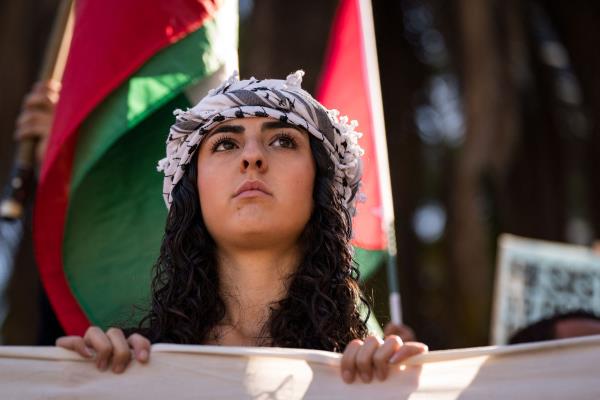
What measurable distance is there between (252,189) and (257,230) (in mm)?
89

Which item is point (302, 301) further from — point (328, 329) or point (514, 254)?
point (514, 254)

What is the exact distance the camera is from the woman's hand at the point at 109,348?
2.27 metres

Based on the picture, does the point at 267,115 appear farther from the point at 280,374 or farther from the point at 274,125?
the point at 280,374

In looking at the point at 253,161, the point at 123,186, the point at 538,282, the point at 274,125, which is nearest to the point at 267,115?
the point at 274,125

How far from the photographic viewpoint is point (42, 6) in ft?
30.8

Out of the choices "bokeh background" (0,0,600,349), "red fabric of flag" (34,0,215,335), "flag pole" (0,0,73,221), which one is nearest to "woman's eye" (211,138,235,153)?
"red fabric of flag" (34,0,215,335)

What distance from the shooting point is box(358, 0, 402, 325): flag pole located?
368cm

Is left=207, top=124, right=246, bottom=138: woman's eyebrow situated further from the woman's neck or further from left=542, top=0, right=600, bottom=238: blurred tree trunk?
left=542, top=0, right=600, bottom=238: blurred tree trunk

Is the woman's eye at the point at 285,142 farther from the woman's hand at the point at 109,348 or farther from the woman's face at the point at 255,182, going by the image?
the woman's hand at the point at 109,348

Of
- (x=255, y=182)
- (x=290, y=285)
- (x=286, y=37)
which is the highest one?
(x=286, y=37)

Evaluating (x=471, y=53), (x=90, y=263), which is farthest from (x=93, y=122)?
(x=471, y=53)

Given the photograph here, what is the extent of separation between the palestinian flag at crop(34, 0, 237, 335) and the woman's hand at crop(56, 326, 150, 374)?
1000 millimetres

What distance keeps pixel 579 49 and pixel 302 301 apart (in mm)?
7713

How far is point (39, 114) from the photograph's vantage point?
4.36 meters
